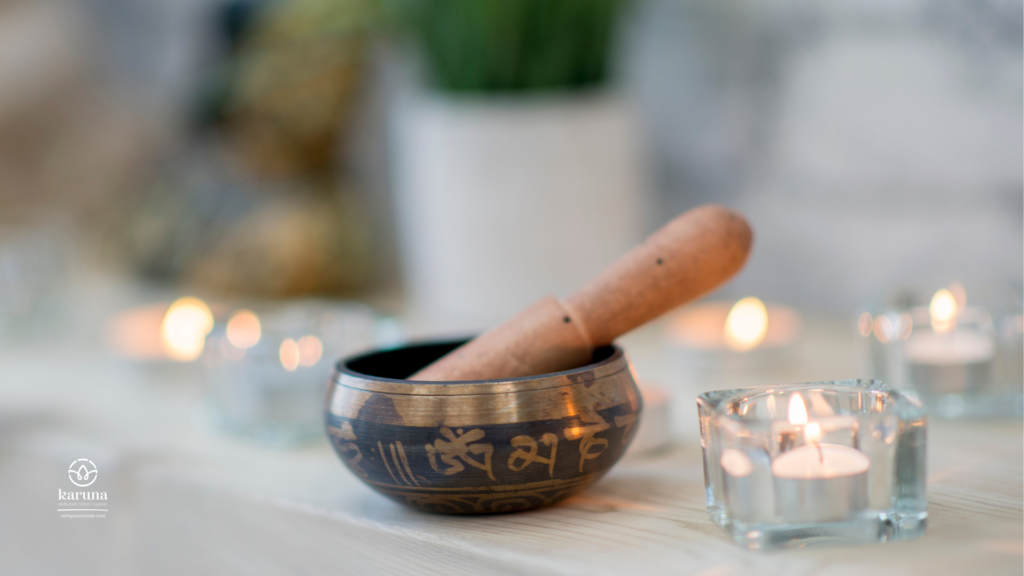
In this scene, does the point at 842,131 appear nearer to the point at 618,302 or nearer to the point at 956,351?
the point at 956,351

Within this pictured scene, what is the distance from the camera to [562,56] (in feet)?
3.34

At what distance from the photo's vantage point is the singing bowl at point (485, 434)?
433mm

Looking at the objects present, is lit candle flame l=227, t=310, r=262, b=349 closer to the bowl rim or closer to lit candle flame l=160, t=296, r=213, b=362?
lit candle flame l=160, t=296, r=213, b=362

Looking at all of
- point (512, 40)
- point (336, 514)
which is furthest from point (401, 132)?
point (336, 514)

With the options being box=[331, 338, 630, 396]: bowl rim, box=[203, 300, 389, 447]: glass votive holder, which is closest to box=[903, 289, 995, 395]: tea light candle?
box=[331, 338, 630, 396]: bowl rim

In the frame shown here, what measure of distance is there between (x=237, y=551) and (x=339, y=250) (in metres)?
0.73

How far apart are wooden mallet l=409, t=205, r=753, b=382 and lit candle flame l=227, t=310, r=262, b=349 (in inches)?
9.7

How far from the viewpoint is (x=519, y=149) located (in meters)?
1.00

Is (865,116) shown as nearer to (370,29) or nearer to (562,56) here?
(562,56)

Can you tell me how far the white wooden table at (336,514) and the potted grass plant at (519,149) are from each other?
0.86ft

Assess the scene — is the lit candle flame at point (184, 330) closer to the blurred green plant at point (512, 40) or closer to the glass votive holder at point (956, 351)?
the blurred green plant at point (512, 40)

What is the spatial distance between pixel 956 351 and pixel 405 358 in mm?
361

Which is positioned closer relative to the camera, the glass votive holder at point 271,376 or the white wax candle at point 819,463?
the white wax candle at point 819,463

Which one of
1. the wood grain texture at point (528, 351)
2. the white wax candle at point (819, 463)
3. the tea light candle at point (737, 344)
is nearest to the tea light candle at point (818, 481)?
the white wax candle at point (819, 463)
